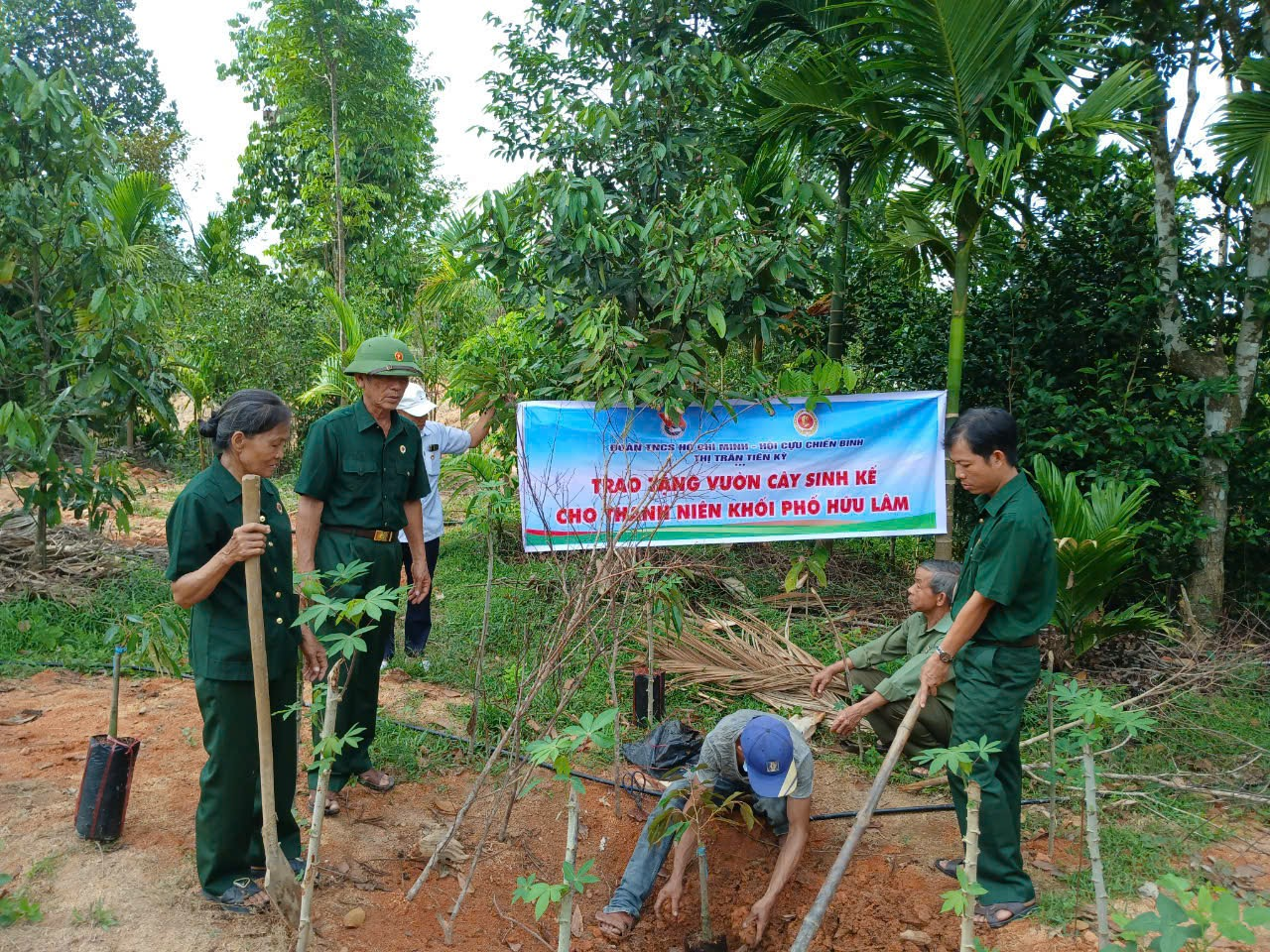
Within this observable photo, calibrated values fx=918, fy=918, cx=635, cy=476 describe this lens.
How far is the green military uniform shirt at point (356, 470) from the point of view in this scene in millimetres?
3641

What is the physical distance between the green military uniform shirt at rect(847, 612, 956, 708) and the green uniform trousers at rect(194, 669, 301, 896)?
2429 millimetres

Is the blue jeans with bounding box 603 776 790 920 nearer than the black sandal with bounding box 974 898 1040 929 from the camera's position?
No

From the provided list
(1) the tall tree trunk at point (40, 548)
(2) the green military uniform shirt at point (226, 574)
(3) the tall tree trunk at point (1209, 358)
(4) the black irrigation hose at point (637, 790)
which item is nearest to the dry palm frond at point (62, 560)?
(1) the tall tree trunk at point (40, 548)

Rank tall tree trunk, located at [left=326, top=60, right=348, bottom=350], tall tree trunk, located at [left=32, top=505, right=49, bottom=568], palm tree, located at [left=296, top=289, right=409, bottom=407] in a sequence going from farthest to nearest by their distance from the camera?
tall tree trunk, located at [left=326, top=60, right=348, bottom=350]
palm tree, located at [left=296, top=289, right=409, bottom=407]
tall tree trunk, located at [left=32, top=505, right=49, bottom=568]

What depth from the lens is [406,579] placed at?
23.5 feet

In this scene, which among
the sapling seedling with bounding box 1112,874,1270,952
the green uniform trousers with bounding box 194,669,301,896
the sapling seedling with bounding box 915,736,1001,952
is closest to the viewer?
the sapling seedling with bounding box 1112,874,1270,952

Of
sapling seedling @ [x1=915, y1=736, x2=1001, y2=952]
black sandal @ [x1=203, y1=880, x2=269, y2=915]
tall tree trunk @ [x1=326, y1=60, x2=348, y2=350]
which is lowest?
black sandal @ [x1=203, y1=880, x2=269, y2=915]

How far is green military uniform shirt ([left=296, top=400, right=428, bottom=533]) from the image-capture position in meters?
3.64

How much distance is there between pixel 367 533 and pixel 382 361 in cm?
71

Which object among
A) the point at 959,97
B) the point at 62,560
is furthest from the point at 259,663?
the point at 62,560

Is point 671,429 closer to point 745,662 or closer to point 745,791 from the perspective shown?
point 745,662

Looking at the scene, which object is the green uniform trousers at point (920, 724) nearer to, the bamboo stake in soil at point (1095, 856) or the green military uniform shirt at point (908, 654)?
the green military uniform shirt at point (908, 654)

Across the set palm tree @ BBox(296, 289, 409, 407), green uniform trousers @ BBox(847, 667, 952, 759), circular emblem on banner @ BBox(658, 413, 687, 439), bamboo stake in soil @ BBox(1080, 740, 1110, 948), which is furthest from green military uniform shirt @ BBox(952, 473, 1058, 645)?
palm tree @ BBox(296, 289, 409, 407)

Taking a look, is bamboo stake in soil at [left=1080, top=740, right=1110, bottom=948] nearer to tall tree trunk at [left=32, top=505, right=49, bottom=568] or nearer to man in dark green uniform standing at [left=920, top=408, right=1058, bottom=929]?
man in dark green uniform standing at [left=920, top=408, right=1058, bottom=929]
